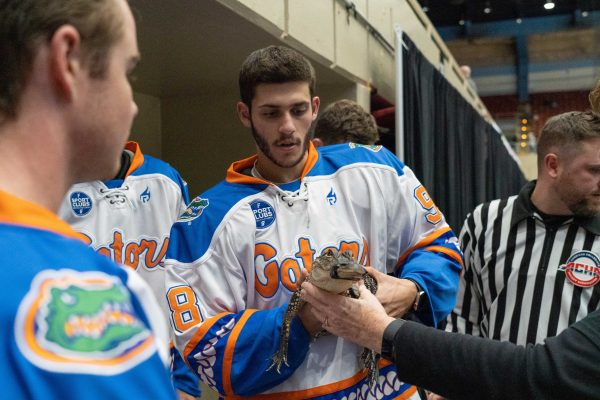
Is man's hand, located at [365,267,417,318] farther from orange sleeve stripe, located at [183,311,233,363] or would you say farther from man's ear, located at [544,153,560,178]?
man's ear, located at [544,153,560,178]

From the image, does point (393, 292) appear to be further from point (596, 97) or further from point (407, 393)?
point (596, 97)

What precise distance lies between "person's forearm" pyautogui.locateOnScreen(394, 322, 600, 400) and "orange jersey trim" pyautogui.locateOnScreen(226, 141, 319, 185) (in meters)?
0.52

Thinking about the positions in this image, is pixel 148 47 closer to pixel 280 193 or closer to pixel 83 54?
pixel 280 193

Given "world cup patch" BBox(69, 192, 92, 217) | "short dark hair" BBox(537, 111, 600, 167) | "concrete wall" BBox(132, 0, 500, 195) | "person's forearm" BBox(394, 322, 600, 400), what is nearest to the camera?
"person's forearm" BBox(394, 322, 600, 400)

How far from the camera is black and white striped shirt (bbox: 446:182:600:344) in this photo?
6.72ft

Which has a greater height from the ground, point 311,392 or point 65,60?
point 65,60

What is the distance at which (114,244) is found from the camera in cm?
193

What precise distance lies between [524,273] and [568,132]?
1.94 ft

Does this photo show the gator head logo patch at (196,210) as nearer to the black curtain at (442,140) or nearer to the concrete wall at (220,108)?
the concrete wall at (220,108)

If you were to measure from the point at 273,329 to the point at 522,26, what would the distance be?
1619 cm

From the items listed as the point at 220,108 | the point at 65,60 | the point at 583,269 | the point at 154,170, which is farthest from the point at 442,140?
the point at 65,60

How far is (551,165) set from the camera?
2.24 meters

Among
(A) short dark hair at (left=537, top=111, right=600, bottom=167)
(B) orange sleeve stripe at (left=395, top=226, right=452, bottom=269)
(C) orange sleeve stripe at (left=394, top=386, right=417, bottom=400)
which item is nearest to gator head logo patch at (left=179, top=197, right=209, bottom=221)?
(B) orange sleeve stripe at (left=395, top=226, right=452, bottom=269)

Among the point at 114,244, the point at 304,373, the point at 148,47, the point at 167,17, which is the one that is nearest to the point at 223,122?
the point at 148,47
